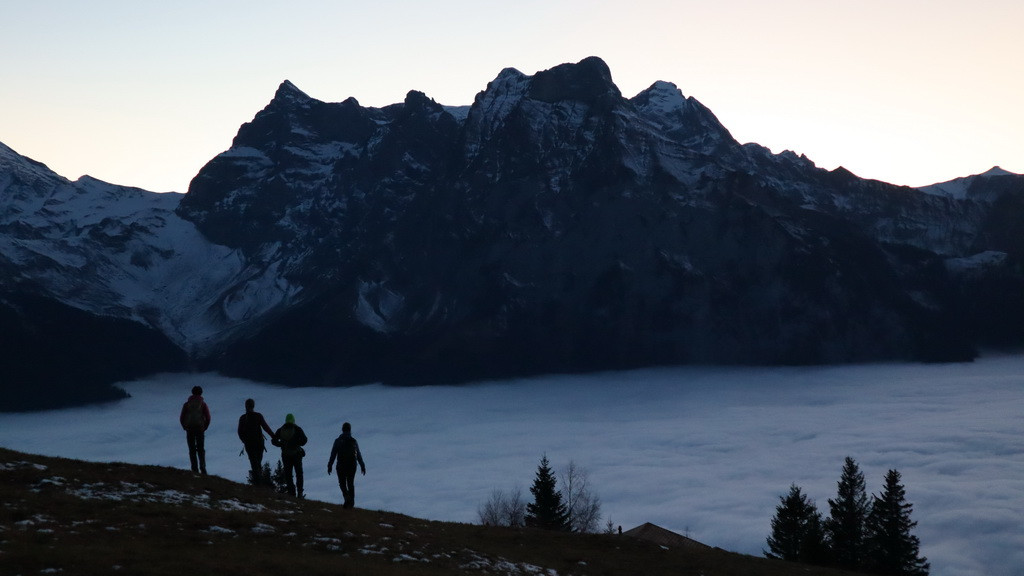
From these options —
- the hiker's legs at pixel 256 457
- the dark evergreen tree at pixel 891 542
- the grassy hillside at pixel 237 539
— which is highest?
the hiker's legs at pixel 256 457

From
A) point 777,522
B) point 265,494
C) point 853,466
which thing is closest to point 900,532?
point 777,522

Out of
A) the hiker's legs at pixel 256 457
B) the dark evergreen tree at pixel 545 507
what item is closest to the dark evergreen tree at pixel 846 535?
the dark evergreen tree at pixel 545 507

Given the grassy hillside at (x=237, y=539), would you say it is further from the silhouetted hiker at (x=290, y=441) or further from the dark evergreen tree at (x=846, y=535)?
the dark evergreen tree at (x=846, y=535)

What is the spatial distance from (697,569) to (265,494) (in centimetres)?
2164

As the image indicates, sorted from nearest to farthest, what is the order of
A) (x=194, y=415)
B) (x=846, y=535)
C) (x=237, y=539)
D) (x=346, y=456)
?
(x=237, y=539), (x=346, y=456), (x=194, y=415), (x=846, y=535)

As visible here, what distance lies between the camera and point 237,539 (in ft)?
144

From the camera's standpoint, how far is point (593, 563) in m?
51.3

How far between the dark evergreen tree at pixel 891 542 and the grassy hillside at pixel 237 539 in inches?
1923

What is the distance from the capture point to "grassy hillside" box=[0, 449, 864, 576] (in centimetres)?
3888

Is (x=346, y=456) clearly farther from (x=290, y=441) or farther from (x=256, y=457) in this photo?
(x=256, y=457)

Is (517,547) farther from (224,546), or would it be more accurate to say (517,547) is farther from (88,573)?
(88,573)

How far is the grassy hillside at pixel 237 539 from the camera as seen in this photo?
3888 centimetres

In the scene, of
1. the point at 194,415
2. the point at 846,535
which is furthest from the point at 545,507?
the point at 194,415

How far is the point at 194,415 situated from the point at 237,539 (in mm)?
12877
